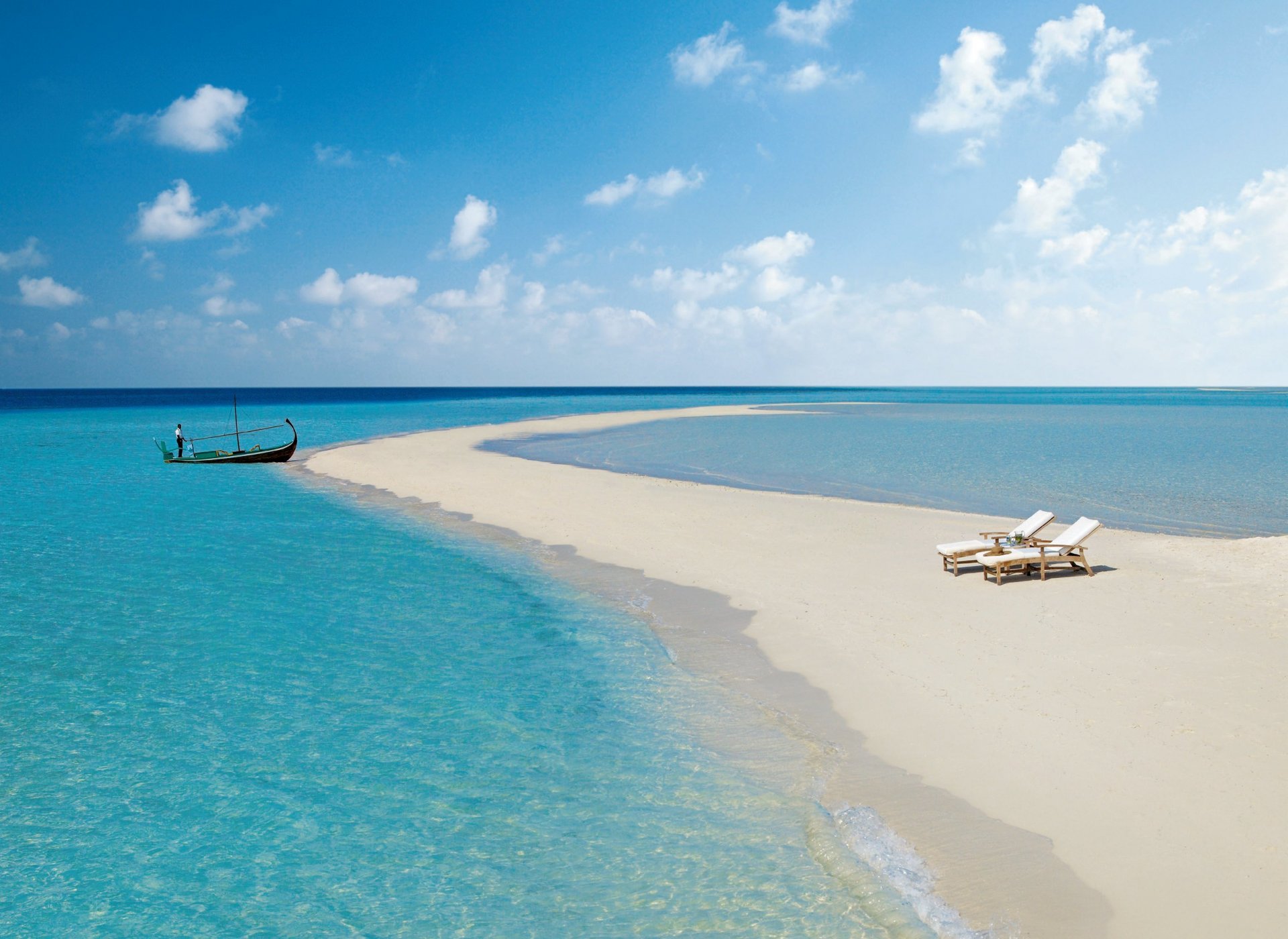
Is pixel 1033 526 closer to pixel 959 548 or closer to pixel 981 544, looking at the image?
pixel 981 544

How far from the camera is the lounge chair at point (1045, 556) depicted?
14.9 meters

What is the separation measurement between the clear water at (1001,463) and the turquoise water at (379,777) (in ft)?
59.1

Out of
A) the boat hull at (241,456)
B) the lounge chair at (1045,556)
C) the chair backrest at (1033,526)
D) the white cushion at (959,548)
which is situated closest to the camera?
the lounge chair at (1045,556)

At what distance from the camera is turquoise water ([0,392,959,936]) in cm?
634

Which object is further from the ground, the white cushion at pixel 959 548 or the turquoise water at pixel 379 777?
the white cushion at pixel 959 548

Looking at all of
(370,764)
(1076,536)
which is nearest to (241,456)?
(370,764)

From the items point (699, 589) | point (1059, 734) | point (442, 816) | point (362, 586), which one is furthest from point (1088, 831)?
point (362, 586)

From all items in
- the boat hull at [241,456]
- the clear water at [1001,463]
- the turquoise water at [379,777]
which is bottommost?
the turquoise water at [379,777]

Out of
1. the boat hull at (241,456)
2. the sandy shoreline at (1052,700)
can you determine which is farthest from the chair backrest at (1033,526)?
the boat hull at (241,456)

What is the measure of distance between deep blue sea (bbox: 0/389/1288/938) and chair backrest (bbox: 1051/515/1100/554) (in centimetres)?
860

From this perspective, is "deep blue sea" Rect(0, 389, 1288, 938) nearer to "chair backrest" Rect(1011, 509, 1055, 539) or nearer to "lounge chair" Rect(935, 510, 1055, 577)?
"lounge chair" Rect(935, 510, 1055, 577)

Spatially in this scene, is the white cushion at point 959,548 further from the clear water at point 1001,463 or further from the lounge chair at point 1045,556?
the clear water at point 1001,463

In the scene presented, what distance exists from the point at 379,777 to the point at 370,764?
1.09 ft

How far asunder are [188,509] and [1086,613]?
1041 inches
